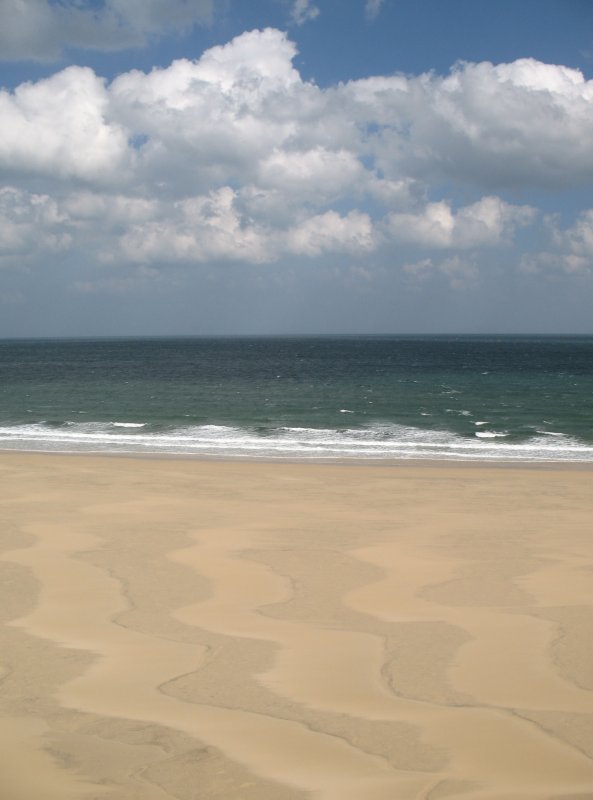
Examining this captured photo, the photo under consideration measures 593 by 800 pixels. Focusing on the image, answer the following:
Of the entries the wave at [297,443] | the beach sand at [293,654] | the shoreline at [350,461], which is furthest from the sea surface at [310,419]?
the beach sand at [293,654]

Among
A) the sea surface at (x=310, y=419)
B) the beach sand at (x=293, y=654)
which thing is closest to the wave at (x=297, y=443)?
the sea surface at (x=310, y=419)

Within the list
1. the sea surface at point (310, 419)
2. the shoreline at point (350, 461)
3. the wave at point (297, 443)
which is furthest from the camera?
the sea surface at point (310, 419)

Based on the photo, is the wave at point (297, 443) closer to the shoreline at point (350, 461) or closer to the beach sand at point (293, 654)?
the shoreline at point (350, 461)

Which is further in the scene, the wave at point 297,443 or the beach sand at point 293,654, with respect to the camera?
the wave at point 297,443

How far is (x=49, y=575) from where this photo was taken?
909 centimetres

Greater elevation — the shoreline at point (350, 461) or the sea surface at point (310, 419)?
the sea surface at point (310, 419)

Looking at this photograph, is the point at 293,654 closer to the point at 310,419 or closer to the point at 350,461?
the point at 350,461

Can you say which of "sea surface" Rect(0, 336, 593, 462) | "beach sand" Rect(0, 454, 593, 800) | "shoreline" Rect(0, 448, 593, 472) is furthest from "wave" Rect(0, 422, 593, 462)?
"beach sand" Rect(0, 454, 593, 800)

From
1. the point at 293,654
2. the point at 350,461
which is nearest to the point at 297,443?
the point at 350,461

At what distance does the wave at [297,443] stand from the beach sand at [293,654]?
10.3 meters

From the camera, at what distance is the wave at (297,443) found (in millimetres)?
23609

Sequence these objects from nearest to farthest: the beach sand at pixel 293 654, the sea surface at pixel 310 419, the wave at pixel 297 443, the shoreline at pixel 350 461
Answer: the beach sand at pixel 293 654 → the shoreline at pixel 350 461 → the wave at pixel 297 443 → the sea surface at pixel 310 419

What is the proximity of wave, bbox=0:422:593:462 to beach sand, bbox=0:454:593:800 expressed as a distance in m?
10.3

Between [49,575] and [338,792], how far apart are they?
18.9 ft
